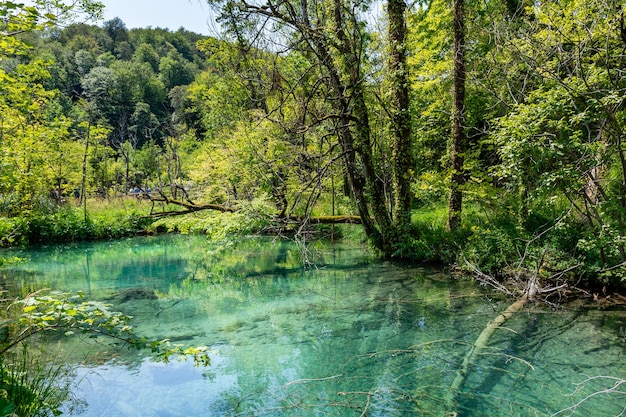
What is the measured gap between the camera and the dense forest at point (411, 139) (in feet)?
18.5

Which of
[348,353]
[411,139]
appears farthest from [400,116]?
[348,353]

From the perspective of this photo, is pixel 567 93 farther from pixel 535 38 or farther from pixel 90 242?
pixel 90 242

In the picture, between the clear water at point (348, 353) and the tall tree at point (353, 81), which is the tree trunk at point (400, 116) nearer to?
the tall tree at point (353, 81)

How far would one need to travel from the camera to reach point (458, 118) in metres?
9.50

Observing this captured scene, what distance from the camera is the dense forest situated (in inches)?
222

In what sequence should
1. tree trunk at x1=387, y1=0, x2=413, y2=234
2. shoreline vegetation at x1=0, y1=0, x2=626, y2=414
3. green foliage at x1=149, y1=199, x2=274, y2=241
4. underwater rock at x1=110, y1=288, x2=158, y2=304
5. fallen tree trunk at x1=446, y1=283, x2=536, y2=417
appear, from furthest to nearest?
green foliage at x1=149, y1=199, x2=274, y2=241
tree trunk at x1=387, y1=0, x2=413, y2=234
underwater rock at x1=110, y1=288, x2=158, y2=304
shoreline vegetation at x1=0, y1=0, x2=626, y2=414
fallen tree trunk at x1=446, y1=283, x2=536, y2=417

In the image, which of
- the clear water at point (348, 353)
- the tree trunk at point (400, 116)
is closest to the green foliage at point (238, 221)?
the clear water at point (348, 353)

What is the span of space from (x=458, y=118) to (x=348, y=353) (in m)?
6.39

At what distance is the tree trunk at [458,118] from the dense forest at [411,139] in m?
0.04

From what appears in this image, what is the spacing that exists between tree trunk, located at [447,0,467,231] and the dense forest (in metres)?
0.04

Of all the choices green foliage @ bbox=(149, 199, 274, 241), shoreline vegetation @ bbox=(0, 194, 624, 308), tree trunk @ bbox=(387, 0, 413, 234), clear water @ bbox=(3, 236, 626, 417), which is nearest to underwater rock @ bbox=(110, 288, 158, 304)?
clear water @ bbox=(3, 236, 626, 417)

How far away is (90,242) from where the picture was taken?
16797 mm

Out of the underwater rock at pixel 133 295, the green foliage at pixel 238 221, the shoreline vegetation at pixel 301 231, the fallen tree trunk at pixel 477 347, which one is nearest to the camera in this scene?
the fallen tree trunk at pixel 477 347

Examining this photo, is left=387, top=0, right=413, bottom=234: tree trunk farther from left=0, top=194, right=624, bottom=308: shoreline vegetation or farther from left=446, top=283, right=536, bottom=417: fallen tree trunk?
left=446, top=283, right=536, bottom=417: fallen tree trunk
